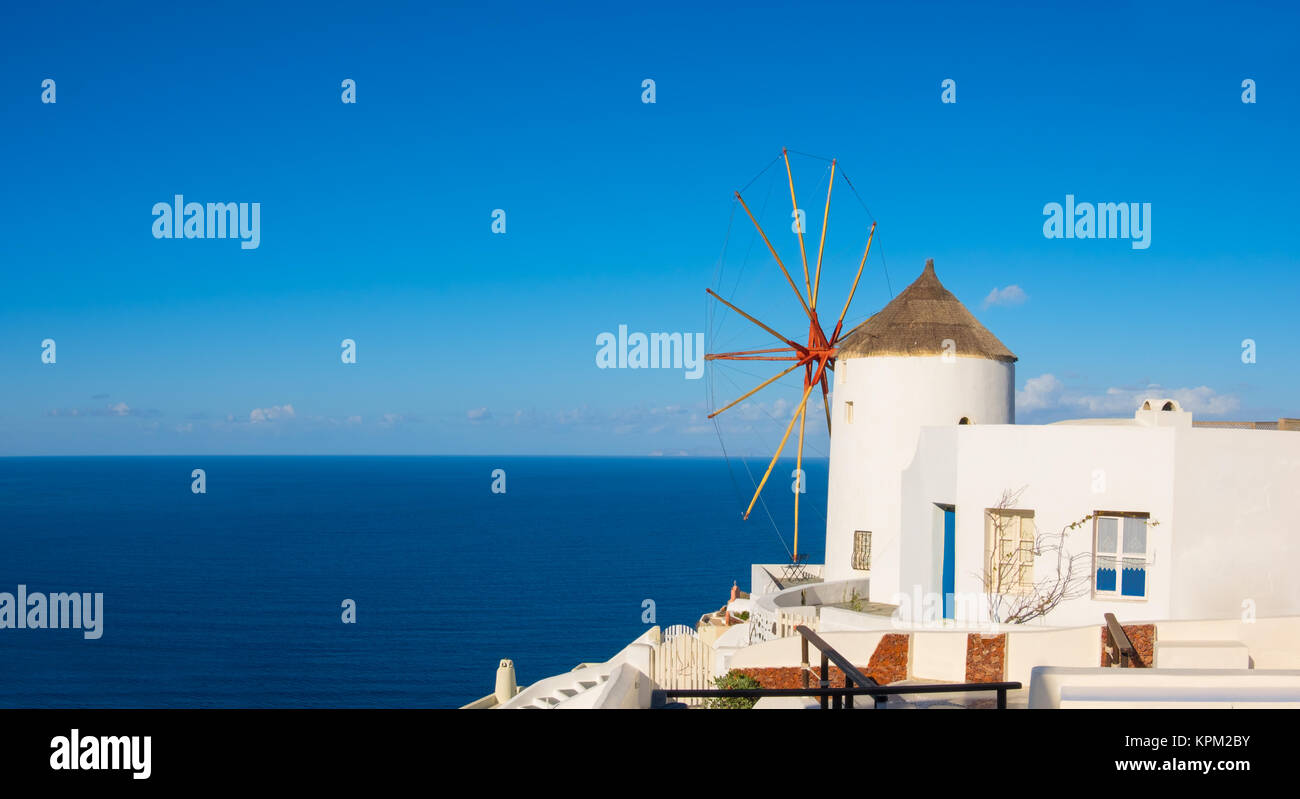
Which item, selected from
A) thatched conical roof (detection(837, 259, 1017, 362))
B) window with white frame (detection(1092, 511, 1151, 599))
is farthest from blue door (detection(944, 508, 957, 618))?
thatched conical roof (detection(837, 259, 1017, 362))

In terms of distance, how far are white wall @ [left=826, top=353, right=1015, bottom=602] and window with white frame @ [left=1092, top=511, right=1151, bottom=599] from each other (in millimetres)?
5487

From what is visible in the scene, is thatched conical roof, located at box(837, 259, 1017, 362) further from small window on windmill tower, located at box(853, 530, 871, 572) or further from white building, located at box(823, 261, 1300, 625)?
small window on windmill tower, located at box(853, 530, 871, 572)

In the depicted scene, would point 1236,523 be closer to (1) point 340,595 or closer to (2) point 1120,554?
(2) point 1120,554

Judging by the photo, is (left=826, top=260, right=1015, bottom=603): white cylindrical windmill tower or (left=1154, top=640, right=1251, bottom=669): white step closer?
(left=1154, top=640, right=1251, bottom=669): white step

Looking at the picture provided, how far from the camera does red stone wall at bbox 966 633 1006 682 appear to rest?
15531 mm

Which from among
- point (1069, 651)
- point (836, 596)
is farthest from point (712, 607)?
point (1069, 651)

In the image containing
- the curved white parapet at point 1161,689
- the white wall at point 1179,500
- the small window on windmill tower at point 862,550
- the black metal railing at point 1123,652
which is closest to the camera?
the curved white parapet at point 1161,689

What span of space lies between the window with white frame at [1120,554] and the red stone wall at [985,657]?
4.21 metres

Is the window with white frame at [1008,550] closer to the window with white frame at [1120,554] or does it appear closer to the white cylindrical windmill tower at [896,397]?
the window with white frame at [1120,554]

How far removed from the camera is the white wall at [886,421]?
25.2 metres

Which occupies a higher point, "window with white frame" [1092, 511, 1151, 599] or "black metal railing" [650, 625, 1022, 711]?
"black metal railing" [650, 625, 1022, 711]

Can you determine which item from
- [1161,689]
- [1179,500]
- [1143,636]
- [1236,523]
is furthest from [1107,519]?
[1161,689]

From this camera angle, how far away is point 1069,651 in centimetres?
1541

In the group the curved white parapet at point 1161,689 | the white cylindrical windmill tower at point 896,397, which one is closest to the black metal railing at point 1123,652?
the curved white parapet at point 1161,689
